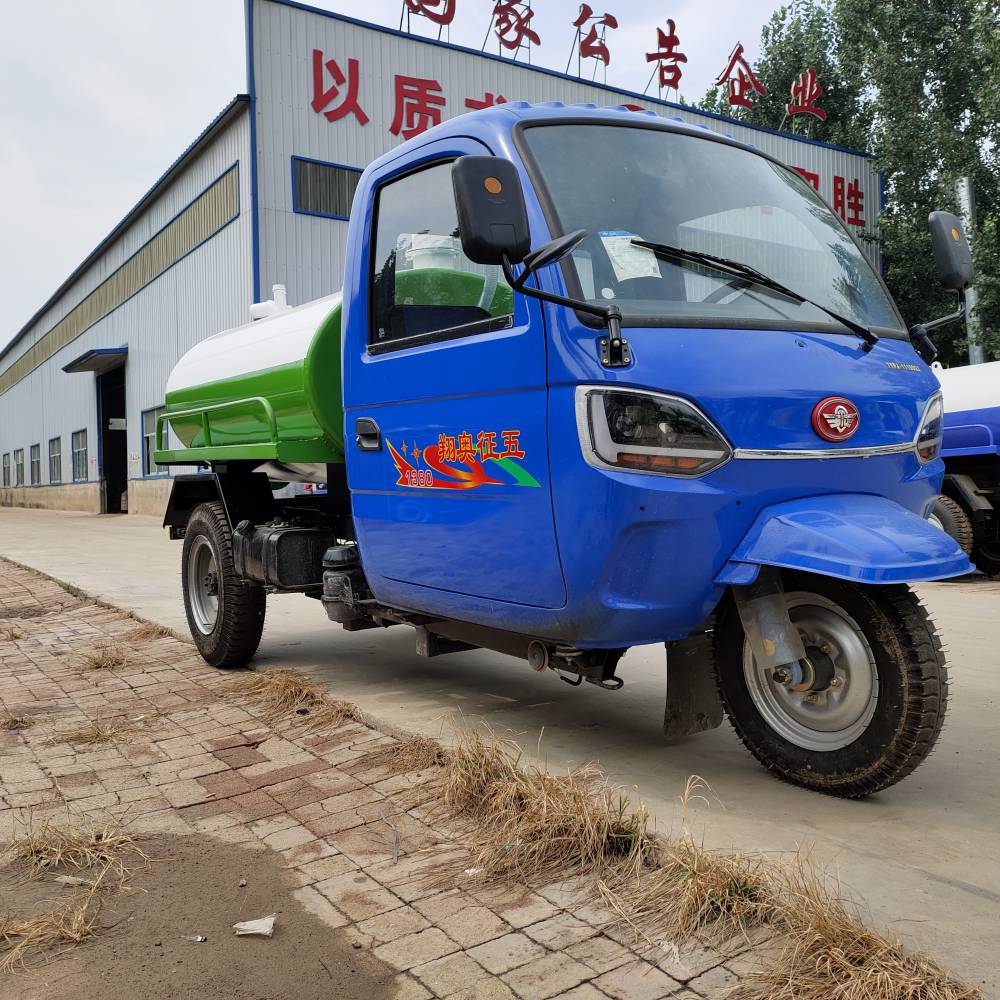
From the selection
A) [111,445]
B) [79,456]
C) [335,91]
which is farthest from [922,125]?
[79,456]

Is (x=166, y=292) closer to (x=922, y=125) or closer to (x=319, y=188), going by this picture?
(x=319, y=188)

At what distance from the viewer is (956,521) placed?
9586 mm

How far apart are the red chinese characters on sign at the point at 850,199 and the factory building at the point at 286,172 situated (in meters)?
0.04

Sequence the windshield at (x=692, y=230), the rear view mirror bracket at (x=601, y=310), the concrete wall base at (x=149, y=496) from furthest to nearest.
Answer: the concrete wall base at (x=149, y=496)
the windshield at (x=692, y=230)
the rear view mirror bracket at (x=601, y=310)

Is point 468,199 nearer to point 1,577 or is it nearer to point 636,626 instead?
point 636,626

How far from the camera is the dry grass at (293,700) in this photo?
4441 mm

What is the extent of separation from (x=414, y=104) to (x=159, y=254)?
378 inches

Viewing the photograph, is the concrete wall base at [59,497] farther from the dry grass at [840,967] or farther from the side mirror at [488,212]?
the dry grass at [840,967]

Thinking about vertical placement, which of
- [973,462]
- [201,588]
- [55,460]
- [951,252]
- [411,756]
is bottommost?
[411,756]

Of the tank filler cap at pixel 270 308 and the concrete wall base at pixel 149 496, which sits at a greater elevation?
the tank filler cap at pixel 270 308

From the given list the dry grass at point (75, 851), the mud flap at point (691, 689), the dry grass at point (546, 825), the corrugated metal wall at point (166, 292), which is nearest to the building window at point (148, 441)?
the corrugated metal wall at point (166, 292)

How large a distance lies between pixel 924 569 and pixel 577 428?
43.1 inches

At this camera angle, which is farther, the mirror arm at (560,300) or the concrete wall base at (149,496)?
the concrete wall base at (149,496)

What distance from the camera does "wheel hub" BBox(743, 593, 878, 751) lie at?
3104mm
